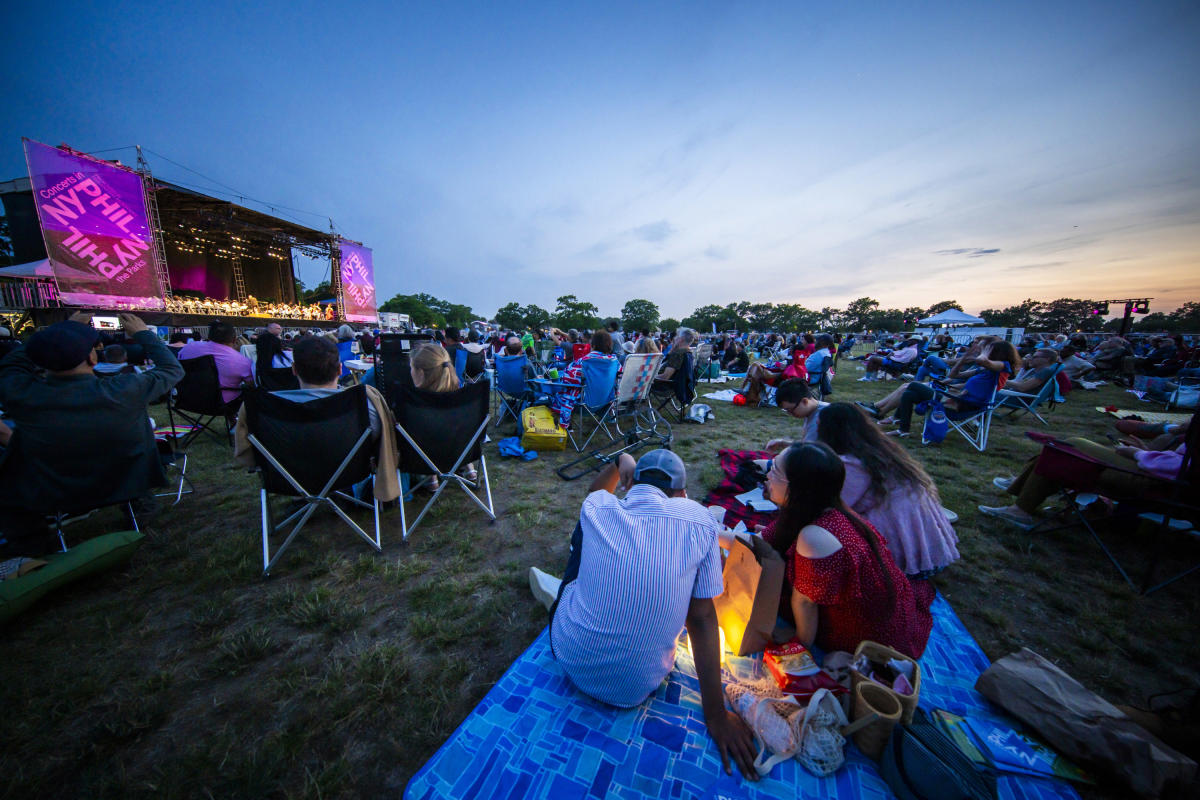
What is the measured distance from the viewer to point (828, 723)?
53.9 inches

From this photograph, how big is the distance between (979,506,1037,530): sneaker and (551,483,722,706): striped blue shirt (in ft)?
11.1

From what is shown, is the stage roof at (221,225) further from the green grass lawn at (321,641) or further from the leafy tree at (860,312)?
the leafy tree at (860,312)

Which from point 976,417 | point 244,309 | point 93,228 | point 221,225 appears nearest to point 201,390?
point 976,417

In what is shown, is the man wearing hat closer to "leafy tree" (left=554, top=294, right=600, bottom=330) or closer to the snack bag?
the snack bag

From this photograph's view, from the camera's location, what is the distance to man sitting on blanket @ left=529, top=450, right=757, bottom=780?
1216 mm

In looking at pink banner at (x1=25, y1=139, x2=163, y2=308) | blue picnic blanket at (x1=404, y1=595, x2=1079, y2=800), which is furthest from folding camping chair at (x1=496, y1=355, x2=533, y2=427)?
pink banner at (x1=25, y1=139, x2=163, y2=308)

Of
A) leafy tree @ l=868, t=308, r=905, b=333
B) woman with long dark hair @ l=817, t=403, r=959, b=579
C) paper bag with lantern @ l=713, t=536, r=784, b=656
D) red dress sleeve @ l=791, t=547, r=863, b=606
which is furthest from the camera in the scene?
leafy tree @ l=868, t=308, r=905, b=333

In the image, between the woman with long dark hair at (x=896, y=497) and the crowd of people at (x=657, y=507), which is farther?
the woman with long dark hair at (x=896, y=497)

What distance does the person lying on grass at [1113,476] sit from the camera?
242 centimetres

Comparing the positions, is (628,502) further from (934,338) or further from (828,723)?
(934,338)

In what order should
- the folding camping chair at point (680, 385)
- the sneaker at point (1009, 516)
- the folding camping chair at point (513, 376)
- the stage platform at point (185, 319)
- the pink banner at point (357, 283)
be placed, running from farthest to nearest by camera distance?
the pink banner at point (357, 283), the stage platform at point (185, 319), the folding camping chair at point (680, 385), the folding camping chair at point (513, 376), the sneaker at point (1009, 516)

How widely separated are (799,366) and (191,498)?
29.6ft

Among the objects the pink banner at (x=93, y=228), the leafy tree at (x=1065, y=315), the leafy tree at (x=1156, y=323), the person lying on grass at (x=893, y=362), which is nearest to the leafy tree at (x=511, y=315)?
the pink banner at (x=93, y=228)

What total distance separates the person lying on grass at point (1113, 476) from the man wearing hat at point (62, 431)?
6.08 meters
